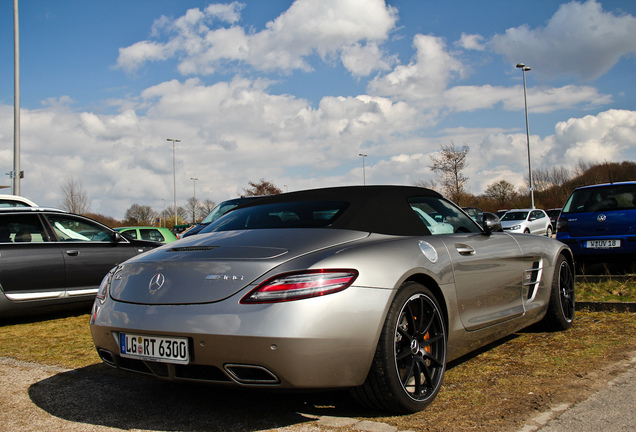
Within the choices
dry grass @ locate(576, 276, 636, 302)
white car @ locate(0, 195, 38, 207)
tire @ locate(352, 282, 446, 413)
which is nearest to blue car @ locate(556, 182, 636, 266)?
dry grass @ locate(576, 276, 636, 302)

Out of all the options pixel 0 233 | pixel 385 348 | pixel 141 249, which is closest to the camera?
pixel 385 348

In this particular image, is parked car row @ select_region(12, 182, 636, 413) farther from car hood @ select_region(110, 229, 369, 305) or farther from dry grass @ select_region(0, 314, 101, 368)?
dry grass @ select_region(0, 314, 101, 368)

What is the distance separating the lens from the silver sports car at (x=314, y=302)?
9.07 ft

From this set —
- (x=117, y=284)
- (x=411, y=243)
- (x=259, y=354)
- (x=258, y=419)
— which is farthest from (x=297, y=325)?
(x=117, y=284)

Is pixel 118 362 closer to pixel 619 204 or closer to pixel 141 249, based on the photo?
pixel 141 249

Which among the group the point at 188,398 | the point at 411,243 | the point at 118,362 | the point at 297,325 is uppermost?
the point at 411,243

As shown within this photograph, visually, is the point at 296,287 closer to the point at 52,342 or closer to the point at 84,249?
the point at 52,342

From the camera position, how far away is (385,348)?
295 centimetres

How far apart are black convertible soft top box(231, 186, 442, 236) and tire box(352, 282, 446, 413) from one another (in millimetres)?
447

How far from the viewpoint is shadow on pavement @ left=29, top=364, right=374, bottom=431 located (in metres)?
3.11

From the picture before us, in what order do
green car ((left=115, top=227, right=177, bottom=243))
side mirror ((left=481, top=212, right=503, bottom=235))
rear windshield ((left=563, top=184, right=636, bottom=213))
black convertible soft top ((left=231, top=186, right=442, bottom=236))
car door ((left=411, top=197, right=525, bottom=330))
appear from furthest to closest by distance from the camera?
green car ((left=115, top=227, right=177, bottom=243)) → rear windshield ((left=563, top=184, right=636, bottom=213)) → side mirror ((left=481, top=212, right=503, bottom=235)) → car door ((left=411, top=197, right=525, bottom=330)) → black convertible soft top ((left=231, top=186, right=442, bottom=236))

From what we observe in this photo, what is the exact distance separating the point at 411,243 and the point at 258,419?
4.39ft

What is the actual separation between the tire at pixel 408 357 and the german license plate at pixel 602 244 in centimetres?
600

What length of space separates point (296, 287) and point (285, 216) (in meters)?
1.00
